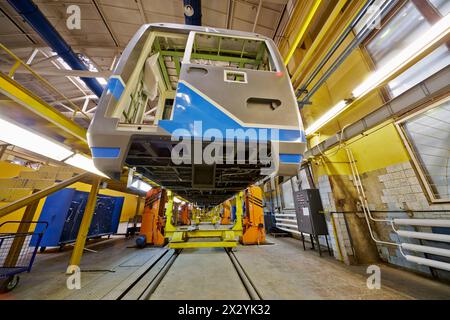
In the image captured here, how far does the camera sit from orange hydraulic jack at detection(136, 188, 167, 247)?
18.2ft

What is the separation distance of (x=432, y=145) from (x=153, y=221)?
7.40 metres

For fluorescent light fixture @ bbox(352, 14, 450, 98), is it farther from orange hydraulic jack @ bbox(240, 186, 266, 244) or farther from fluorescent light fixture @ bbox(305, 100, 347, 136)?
orange hydraulic jack @ bbox(240, 186, 266, 244)

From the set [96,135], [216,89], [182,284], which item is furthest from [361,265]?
[96,135]

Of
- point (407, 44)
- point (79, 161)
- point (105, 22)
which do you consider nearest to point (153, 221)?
point (79, 161)

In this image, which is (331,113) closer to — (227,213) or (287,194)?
(287,194)

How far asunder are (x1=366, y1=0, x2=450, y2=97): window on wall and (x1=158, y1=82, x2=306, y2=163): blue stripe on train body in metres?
3.77

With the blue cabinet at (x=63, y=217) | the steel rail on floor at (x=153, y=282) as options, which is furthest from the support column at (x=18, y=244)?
the steel rail on floor at (x=153, y=282)

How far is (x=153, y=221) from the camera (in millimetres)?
5613

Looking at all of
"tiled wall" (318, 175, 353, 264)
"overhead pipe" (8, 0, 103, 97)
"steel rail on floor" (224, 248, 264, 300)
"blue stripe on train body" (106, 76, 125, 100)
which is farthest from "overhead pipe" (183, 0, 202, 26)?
"steel rail on floor" (224, 248, 264, 300)

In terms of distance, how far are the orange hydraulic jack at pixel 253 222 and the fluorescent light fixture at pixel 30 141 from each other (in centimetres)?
518

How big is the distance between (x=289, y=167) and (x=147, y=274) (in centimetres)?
340

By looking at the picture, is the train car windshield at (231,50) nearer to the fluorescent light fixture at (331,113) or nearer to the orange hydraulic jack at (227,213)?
the fluorescent light fixture at (331,113)

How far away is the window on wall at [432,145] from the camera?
2.60m

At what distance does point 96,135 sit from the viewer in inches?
39.5
